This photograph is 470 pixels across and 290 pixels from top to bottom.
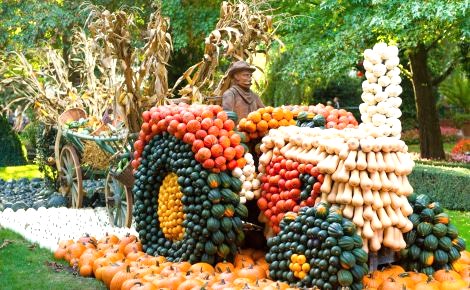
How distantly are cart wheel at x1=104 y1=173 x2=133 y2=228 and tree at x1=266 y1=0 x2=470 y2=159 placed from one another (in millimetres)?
3565

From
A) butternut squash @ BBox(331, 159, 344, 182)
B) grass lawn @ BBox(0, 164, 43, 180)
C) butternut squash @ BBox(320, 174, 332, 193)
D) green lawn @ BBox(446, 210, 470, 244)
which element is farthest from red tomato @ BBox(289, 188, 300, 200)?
grass lawn @ BBox(0, 164, 43, 180)

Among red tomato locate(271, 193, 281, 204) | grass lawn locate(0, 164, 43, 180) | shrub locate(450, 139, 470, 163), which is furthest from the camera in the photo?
shrub locate(450, 139, 470, 163)

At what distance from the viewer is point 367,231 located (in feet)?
21.8

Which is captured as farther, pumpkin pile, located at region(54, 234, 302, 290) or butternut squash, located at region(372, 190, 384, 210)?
pumpkin pile, located at region(54, 234, 302, 290)

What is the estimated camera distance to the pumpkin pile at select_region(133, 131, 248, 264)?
24.7 ft

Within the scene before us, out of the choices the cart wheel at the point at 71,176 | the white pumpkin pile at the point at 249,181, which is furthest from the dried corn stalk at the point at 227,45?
the cart wheel at the point at 71,176

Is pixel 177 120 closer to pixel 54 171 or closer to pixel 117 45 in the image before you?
pixel 117 45

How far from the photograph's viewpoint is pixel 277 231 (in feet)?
24.5

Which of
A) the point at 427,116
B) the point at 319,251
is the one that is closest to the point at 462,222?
the point at 319,251

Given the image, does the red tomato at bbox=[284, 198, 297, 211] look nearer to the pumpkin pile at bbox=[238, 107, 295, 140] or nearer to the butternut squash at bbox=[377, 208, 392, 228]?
the butternut squash at bbox=[377, 208, 392, 228]

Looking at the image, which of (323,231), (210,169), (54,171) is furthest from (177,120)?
(54,171)

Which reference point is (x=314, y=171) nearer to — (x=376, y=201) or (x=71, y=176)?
(x=376, y=201)

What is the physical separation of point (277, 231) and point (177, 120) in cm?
150

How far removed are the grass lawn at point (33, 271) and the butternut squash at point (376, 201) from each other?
9.18 feet
